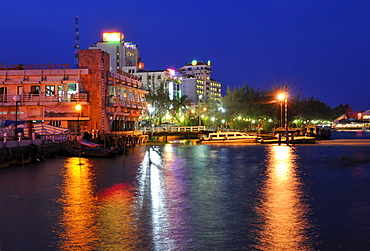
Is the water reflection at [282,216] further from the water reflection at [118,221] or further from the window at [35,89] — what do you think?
the window at [35,89]

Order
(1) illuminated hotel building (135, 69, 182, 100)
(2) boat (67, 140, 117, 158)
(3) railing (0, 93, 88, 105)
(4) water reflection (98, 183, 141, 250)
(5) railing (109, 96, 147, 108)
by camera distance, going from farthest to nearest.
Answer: (1) illuminated hotel building (135, 69, 182, 100) < (5) railing (109, 96, 147, 108) < (3) railing (0, 93, 88, 105) < (2) boat (67, 140, 117, 158) < (4) water reflection (98, 183, 141, 250)

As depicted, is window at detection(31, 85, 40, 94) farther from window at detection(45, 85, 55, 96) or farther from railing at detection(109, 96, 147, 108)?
railing at detection(109, 96, 147, 108)

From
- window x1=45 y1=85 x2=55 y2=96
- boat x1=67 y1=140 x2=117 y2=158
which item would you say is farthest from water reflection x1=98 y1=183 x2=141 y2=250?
window x1=45 y1=85 x2=55 y2=96

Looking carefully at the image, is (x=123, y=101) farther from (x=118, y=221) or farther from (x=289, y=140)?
(x=118, y=221)

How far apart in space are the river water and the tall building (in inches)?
5664

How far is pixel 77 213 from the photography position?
17734 millimetres

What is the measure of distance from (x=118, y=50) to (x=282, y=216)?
163605mm

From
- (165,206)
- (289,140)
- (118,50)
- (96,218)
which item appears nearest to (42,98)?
(289,140)

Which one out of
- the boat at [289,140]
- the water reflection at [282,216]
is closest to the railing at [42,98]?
the boat at [289,140]

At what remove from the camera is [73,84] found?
60656 millimetres

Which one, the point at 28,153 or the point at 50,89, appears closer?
the point at 28,153

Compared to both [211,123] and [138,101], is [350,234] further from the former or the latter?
[211,123]

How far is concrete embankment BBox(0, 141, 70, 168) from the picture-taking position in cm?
3331

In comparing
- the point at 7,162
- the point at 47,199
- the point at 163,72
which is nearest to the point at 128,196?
the point at 47,199
